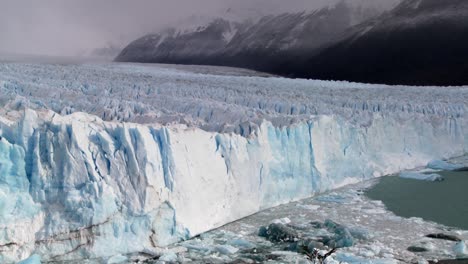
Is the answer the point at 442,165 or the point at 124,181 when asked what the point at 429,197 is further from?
the point at 124,181

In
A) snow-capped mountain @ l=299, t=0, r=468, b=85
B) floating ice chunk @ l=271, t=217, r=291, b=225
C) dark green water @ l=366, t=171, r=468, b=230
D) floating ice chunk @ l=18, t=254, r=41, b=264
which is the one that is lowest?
dark green water @ l=366, t=171, r=468, b=230

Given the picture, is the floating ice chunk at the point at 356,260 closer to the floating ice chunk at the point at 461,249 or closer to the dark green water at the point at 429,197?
the floating ice chunk at the point at 461,249

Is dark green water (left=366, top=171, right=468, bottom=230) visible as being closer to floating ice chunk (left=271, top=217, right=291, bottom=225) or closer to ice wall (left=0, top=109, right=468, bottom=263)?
ice wall (left=0, top=109, right=468, bottom=263)

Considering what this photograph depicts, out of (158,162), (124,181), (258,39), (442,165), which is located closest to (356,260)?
(158,162)

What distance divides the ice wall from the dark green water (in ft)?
3.98

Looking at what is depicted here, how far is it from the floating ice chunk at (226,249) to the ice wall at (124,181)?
1.82 ft

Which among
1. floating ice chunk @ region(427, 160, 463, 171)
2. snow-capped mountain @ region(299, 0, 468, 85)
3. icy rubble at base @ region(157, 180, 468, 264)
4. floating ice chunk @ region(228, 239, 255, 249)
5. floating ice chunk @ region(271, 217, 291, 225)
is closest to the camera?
icy rubble at base @ region(157, 180, 468, 264)

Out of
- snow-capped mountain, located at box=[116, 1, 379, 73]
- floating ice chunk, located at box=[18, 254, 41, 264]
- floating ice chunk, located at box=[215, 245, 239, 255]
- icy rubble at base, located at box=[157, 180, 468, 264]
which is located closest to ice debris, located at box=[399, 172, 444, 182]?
icy rubble at base, located at box=[157, 180, 468, 264]

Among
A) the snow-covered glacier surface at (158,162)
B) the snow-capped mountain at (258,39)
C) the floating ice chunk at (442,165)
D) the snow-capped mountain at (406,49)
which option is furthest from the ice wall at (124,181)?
the snow-capped mountain at (258,39)

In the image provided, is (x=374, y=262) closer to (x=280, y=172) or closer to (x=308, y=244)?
(x=308, y=244)

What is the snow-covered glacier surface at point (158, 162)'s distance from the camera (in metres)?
5.03

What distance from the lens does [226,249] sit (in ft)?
17.4

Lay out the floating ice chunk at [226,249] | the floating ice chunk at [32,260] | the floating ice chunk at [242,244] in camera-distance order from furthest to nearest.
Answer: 1. the floating ice chunk at [242,244]
2. the floating ice chunk at [226,249]
3. the floating ice chunk at [32,260]

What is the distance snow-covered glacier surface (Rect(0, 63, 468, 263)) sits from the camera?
5031 mm
